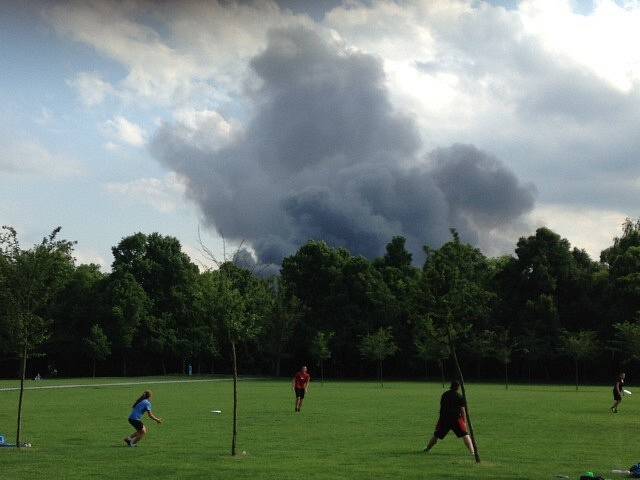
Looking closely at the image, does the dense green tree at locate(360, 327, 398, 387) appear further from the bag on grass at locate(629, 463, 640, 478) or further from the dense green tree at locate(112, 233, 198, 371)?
the bag on grass at locate(629, 463, 640, 478)

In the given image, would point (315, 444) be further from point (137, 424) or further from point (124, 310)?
point (124, 310)

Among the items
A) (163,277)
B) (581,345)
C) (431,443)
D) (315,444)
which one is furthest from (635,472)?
(163,277)

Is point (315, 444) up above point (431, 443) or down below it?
below

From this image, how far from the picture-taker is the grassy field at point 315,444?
55.2ft

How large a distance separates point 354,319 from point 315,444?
75973 mm

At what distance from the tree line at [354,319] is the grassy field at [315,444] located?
35.5 m

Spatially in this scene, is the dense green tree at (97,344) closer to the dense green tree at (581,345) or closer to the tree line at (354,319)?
the tree line at (354,319)

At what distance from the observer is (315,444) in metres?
21.9

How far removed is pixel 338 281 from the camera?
100 metres

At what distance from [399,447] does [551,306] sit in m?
67.2

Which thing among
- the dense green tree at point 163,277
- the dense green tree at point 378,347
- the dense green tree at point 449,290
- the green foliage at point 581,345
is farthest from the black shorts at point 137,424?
the dense green tree at point 163,277

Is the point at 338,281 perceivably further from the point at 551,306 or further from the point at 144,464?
the point at 144,464

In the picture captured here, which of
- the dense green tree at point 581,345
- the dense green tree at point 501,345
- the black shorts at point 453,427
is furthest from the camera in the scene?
the dense green tree at point 581,345

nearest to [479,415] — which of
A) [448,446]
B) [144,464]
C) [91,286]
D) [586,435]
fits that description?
[586,435]
